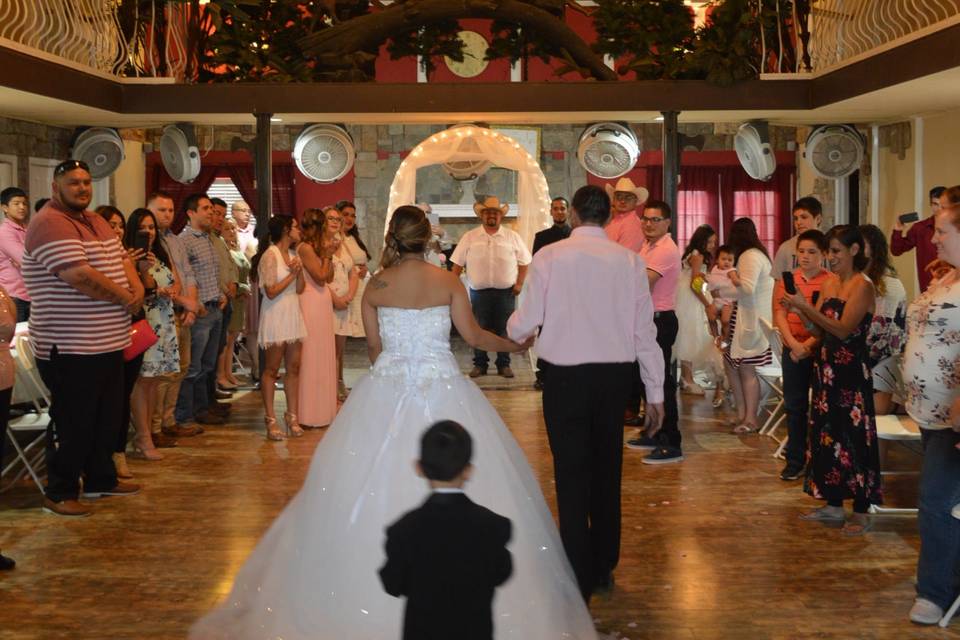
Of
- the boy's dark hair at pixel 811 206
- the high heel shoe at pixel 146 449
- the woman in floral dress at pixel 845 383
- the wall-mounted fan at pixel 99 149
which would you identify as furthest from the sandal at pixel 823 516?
the wall-mounted fan at pixel 99 149

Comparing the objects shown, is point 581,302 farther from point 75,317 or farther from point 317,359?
point 317,359

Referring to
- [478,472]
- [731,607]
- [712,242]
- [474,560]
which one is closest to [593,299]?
[478,472]

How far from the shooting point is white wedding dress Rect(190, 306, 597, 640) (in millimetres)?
4004

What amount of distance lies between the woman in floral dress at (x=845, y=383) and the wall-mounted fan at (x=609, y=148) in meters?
4.88

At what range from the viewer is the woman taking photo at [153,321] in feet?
22.6

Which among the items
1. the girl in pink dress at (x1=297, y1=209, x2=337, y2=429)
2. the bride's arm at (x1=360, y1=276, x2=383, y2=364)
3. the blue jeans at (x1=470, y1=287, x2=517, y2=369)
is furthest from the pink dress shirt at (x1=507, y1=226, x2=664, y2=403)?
the blue jeans at (x1=470, y1=287, x2=517, y2=369)

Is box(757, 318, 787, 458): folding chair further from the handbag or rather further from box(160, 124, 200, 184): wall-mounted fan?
box(160, 124, 200, 184): wall-mounted fan

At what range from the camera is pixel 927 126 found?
419 inches

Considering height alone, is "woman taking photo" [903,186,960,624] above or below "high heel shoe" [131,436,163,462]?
above

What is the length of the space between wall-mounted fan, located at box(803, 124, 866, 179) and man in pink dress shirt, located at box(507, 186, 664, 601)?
626 centimetres

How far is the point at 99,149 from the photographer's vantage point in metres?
10.3

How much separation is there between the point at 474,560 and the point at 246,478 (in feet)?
15.1

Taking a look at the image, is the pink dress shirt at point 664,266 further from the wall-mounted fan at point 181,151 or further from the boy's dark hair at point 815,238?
the wall-mounted fan at point 181,151

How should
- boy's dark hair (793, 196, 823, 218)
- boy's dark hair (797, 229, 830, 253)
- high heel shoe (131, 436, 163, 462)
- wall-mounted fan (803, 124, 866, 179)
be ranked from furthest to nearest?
wall-mounted fan (803, 124, 866, 179) < boy's dark hair (793, 196, 823, 218) < high heel shoe (131, 436, 163, 462) < boy's dark hair (797, 229, 830, 253)
